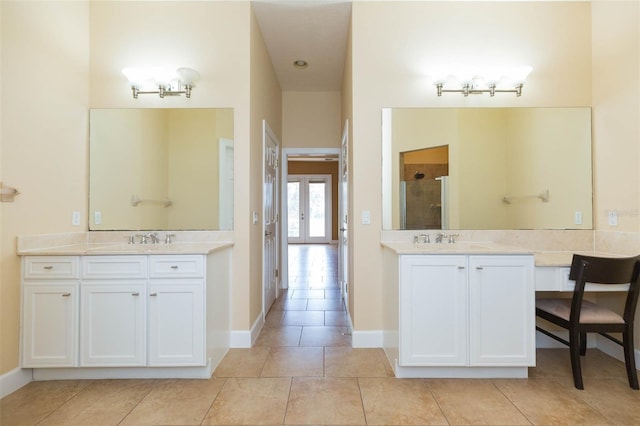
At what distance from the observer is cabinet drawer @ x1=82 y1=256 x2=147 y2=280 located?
82.9 inches

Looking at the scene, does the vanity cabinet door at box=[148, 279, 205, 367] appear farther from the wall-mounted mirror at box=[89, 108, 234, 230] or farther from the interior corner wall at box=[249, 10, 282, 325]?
the wall-mounted mirror at box=[89, 108, 234, 230]

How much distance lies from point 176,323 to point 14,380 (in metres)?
1.06

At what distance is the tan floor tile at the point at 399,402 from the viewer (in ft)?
5.64

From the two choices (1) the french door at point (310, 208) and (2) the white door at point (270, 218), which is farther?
(1) the french door at point (310, 208)

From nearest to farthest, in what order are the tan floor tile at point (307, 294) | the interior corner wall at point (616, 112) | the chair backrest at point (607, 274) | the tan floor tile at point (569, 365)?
1. the chair backrest at point (607, 274)
2. the tan floor tile at point (569, 365)
3. the interior corner wall at point (616, 112)
4. the tan floor tile at point (307, 294)

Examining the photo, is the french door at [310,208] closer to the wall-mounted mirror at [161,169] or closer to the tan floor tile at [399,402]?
the wall-mounted mirror at [161,169]

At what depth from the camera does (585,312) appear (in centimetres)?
208

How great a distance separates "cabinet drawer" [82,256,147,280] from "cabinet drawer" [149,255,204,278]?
77mm

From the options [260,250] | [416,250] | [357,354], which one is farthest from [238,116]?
[357,354]

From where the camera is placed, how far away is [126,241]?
2.70 meters

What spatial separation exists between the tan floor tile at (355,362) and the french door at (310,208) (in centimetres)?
796

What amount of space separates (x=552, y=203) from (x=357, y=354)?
6.91ft

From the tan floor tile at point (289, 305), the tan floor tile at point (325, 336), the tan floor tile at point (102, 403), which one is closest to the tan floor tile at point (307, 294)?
the tan floor tile at point (289, 305)

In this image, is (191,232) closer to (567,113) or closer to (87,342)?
(87,342)
